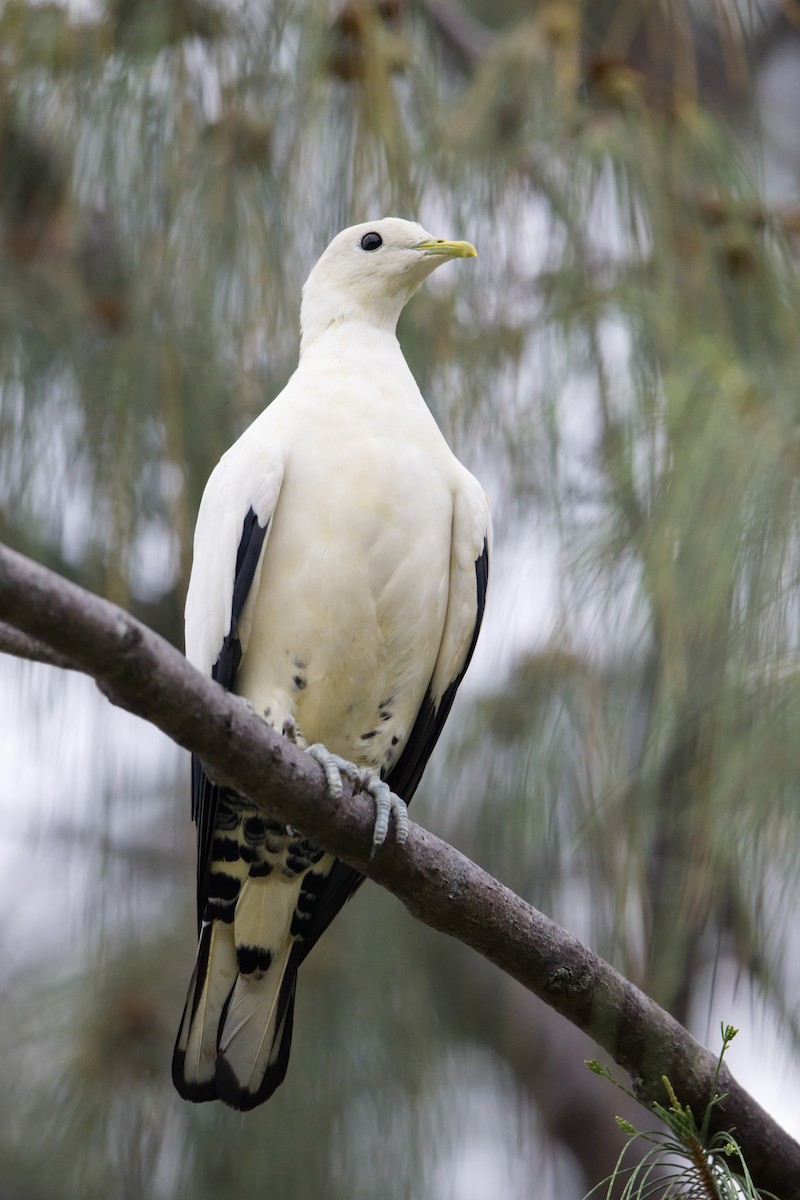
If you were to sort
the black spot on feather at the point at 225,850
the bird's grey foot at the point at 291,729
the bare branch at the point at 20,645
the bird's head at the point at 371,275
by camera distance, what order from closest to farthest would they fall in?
1. the bare branch at the point at 20,645
2. the bird's grey foot at the point at 291,729
3. the black spot on feather at the point at 225,850
4. the bird's head at the point at 371,275

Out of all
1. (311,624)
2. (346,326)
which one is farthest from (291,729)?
(346,326)

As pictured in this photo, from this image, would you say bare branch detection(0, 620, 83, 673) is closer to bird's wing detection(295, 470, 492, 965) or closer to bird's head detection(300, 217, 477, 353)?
bird's wing detection(295, 470, 492, 965)

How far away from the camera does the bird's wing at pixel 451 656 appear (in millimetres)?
2521

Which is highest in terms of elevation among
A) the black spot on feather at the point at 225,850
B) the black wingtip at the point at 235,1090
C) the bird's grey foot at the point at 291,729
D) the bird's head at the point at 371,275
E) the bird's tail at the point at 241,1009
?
the bird's head at the point at 371,275

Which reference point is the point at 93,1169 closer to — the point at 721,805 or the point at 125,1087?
the point at 125,1087

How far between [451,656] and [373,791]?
0.59 metres

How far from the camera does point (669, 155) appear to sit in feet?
8.41

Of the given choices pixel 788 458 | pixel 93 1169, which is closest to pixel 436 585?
pixel 788 458

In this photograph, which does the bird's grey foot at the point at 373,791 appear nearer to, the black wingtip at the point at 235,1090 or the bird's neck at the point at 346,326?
the black wingtip at the point at 235,1090

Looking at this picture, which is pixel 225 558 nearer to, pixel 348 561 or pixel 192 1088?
pixel 348 561

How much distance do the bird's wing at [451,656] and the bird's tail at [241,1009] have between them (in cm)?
7

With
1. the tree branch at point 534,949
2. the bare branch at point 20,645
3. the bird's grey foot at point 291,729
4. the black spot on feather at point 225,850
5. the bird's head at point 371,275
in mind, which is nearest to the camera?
the bare branch at point 20,645

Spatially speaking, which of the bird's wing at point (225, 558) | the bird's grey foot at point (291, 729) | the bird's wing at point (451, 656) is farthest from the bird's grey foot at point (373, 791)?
the bird's wing at point (451, 656)

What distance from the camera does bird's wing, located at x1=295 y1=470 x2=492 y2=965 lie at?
8.27 feet
